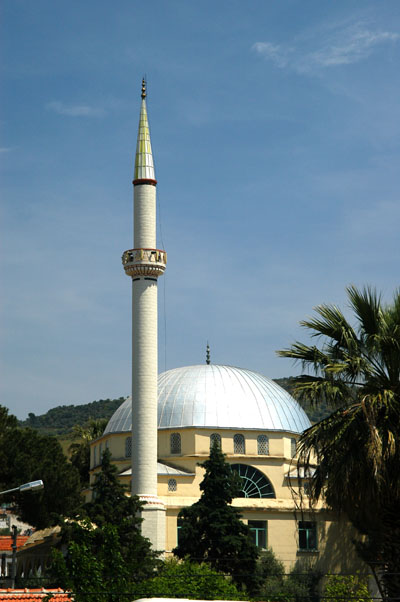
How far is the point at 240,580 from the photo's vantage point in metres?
37.5

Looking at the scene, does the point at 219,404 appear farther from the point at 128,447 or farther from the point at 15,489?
the point at 15,489

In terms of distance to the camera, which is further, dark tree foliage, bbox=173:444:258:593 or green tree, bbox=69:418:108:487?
green tree, bbox=69:418:108:487

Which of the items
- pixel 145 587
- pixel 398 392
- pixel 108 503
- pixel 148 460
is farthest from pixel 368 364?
pixel 148 460

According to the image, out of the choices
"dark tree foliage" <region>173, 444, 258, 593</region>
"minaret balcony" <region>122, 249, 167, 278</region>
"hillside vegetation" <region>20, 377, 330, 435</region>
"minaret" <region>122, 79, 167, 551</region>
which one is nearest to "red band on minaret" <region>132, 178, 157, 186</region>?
"minaret" <region>122, 79, 167, 551</region>

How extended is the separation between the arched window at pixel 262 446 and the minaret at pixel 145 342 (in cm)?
942

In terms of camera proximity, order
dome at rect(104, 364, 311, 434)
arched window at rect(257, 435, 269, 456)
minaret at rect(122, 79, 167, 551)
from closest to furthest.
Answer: minaret at rect(122, 79, 167, 551) < arched window at rect(257, 435, 269, 456) < dome at rect(104, 364, 311, 434)

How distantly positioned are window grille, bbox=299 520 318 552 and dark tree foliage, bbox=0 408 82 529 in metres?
12.3

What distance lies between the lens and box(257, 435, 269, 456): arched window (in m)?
49.4

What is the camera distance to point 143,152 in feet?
143

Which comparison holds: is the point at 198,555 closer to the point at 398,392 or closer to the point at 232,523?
the point at 232,523

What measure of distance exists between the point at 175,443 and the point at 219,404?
10.5ft

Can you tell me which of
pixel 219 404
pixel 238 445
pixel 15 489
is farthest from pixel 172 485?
pixel 15 489

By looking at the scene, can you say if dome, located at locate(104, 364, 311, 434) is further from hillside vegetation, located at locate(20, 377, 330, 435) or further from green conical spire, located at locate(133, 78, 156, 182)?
hillside vegetation, located at locate(20, 377, 330, 435)

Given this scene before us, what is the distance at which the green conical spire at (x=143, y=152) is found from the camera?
4316 centimetres
